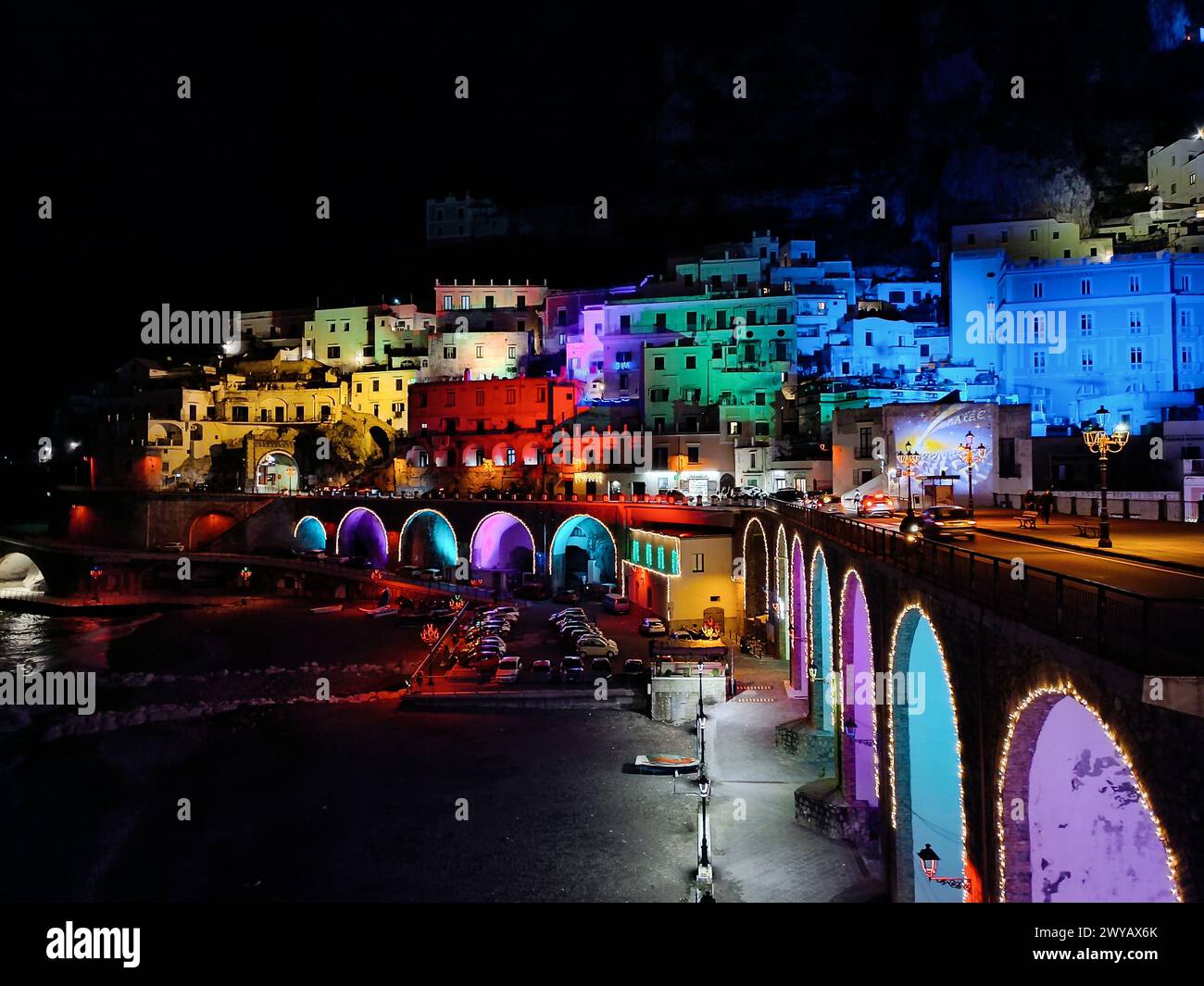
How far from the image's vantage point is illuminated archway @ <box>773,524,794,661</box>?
32438mm

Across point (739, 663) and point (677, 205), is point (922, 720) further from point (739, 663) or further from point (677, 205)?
point (677, 205)

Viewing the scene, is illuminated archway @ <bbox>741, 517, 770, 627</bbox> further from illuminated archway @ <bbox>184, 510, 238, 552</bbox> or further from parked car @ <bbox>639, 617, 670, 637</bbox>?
illuminated archway @ <bbox>184, 510, 238, 552</bbox>

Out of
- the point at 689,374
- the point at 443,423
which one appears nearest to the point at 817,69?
the point at 689,374

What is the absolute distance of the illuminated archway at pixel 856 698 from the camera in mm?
19797

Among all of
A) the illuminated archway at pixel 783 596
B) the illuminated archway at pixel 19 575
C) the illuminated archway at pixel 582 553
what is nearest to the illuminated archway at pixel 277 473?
the illuminated archway at pixel 19 575

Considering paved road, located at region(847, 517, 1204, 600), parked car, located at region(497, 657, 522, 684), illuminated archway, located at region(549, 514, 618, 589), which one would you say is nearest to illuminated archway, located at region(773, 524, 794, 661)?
paved road, located at region(847, 517, 1204, 600)

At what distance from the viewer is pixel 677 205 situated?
8506 cm

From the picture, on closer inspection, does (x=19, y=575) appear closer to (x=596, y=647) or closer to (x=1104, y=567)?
(x=596, y=647)

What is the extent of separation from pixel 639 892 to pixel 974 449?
25.8 metres

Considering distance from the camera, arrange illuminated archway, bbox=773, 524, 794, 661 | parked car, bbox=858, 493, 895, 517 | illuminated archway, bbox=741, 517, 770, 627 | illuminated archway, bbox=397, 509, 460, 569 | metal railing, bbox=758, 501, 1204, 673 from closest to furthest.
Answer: metal railing, bbox=758, 501, 1204, 673
parked car, bbox=858, 493, 895, 517
illuminated archway, bbox=773, 524, 794, 661
illuminated archway, bbox=741, 517, 770, 627
illuminated archway, bbox=397, 509, 460, 569

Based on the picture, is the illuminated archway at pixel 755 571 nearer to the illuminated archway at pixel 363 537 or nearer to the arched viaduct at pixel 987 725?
the arched viaduct at pixel 987 725

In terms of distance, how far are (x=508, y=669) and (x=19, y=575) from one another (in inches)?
2534

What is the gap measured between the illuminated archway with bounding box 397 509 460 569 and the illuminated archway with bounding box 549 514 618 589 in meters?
9.56

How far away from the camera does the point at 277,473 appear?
245ft
